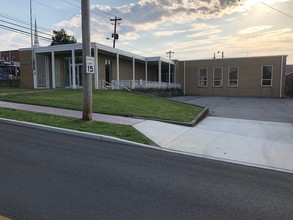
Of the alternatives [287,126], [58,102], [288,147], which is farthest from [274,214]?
[58,102]

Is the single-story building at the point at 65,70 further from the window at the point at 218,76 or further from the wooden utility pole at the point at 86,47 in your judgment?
the wooden utility pole at the point at 86,47

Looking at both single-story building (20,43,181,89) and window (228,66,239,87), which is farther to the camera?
window (228,66,239,87)

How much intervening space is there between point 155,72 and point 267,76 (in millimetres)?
14897

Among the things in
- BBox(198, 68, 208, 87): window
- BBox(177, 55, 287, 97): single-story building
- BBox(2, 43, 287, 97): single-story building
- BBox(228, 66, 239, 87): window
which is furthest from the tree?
BBox(228, 66, 239, 87): window

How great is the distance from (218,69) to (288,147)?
29.6 metres

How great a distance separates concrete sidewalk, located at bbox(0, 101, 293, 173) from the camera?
6.74m

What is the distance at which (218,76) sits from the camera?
36.3 metres

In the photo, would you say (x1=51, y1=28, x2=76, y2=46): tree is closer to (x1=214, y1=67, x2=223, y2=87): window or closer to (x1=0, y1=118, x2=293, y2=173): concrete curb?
(x1=214, y1=67, x2=223, y2=87): window

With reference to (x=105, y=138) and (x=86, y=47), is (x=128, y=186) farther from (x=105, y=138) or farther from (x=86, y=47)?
(x=86, y=47)

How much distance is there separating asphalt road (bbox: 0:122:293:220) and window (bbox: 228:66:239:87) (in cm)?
3096

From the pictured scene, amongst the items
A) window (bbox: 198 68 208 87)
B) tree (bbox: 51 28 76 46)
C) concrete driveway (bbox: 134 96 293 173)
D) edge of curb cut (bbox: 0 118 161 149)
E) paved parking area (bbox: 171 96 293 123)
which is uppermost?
tree (bbox: 51 28 76 46)

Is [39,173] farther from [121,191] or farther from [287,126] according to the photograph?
[287,126]

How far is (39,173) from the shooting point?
486 cm

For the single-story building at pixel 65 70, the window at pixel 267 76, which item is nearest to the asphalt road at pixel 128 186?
the single-story building at pixel 65 70
